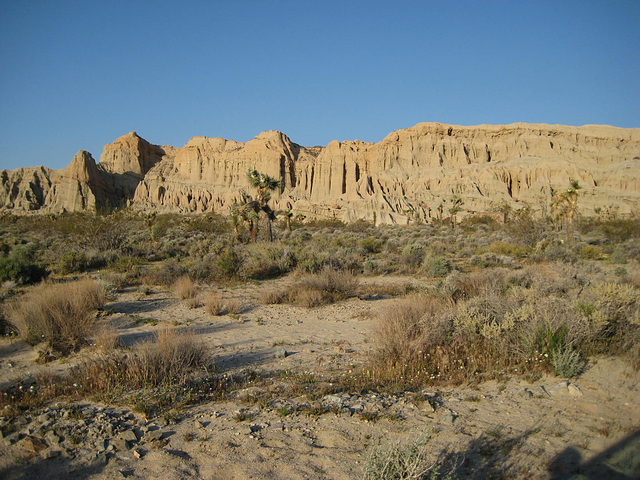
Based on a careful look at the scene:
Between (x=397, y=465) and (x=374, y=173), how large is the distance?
317 ft

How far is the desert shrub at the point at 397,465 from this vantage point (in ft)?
8.91

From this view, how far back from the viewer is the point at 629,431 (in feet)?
11.5

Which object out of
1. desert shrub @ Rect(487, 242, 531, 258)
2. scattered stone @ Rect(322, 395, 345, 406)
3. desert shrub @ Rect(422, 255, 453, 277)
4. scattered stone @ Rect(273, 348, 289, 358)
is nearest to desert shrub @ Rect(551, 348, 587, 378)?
scattered stone @ Rect(322, 395, 345, 406)

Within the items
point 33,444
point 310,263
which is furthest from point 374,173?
point 33,444

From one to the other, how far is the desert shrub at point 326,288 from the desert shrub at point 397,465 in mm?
7285

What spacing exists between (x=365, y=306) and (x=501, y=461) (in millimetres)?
6803

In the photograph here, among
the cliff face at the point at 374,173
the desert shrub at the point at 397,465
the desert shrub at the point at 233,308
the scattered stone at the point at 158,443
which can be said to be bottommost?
the desert shrub at the point at 233,308

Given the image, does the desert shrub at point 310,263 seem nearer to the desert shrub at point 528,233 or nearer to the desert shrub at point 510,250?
the desert shrub at point 510,250

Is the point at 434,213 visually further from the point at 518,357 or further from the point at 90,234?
the point at 518,357

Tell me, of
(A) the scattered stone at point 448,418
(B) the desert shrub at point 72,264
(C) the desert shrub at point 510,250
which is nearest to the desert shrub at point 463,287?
(A) the scattered stone at point 448,418

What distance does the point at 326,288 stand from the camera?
1095 centimetres

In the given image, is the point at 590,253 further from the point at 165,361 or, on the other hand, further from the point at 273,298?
the point at 165,361

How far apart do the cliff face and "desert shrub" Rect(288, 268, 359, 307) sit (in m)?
56.3

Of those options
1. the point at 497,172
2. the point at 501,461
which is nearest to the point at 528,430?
the point at 501,461
